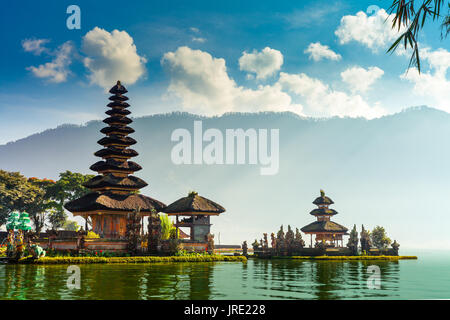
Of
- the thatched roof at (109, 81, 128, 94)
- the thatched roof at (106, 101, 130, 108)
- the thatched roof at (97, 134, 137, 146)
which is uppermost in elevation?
the thatched roof at (109, 81, 128, 94)

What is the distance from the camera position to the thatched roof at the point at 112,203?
45781 millimetres

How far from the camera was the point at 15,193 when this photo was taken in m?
70.4

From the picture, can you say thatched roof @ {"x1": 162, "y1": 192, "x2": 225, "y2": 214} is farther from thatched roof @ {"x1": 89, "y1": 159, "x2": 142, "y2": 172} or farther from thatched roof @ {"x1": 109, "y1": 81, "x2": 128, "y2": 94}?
thatched roof @ {"x1": 109, "y1": 81, "x2": 128, "y2": 94}

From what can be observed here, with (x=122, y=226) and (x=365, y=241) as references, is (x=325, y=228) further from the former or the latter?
(x=122, y=226)

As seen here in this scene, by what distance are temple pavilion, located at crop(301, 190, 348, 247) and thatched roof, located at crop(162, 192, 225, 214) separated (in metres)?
20.5

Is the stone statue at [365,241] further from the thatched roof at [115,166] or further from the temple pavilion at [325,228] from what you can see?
the thatched roof at [115,166]

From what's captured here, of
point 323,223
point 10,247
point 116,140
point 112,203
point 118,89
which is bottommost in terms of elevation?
point 10,247

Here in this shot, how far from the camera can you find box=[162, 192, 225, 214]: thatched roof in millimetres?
49750

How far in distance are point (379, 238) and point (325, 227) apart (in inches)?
348

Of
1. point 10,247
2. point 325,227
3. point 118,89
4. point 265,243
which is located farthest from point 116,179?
point 325,227

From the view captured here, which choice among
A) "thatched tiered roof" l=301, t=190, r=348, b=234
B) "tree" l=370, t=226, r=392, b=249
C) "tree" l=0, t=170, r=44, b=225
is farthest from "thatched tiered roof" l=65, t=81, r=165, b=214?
"tree" l=370, t=226, r=392, b=249

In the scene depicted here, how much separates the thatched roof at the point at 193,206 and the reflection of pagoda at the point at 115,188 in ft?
5.00

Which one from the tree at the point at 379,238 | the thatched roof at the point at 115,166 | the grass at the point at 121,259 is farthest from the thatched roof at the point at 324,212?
the thatched roof at the point at 115,166
